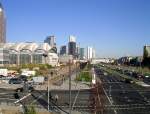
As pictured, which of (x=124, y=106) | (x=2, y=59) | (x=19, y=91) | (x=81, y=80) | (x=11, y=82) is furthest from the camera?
(x=2, y=59)

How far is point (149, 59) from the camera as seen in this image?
610 ft

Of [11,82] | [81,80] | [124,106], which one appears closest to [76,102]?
[124,106]

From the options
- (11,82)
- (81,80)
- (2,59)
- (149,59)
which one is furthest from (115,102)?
(149,59)

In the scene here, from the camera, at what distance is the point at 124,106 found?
46.2 m

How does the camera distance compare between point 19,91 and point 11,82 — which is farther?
point 11,82

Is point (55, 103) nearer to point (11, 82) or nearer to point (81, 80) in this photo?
point (11, 82)

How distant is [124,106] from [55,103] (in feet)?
30.8

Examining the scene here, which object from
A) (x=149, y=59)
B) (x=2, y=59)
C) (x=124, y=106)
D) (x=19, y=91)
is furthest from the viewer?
(x=149, y=59)

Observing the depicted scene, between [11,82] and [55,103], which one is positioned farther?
[11,82]

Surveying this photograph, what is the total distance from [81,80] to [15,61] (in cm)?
10542

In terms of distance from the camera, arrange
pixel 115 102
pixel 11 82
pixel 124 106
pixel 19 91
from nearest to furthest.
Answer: pixel 124 106 < pixel 115 102 < pixel 19 91 < pixel 11 82

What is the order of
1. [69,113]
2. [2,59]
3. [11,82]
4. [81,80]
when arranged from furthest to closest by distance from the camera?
[2,59]
[81,80]
[11,82]
[69,113]

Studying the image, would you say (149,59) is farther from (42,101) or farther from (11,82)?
(42,101)

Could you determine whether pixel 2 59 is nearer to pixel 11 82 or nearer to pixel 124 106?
pixel 11 82
